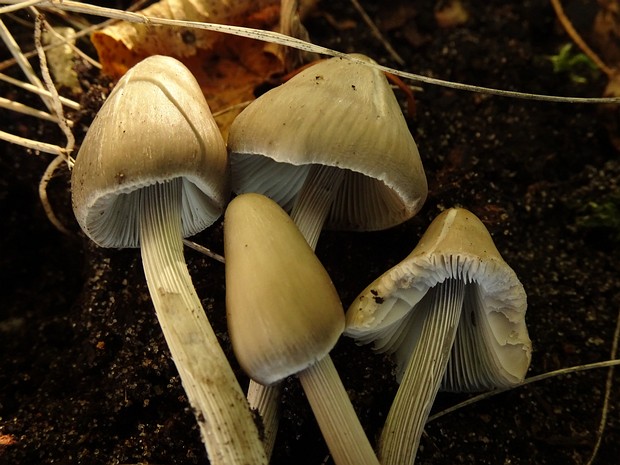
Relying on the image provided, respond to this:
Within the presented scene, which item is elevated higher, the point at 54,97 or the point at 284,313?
the point at 54,97

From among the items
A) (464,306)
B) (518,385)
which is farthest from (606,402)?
(464,306)

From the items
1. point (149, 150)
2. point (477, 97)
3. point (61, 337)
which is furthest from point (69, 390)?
point (477, 97)

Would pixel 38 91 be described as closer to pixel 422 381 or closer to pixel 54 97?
pixel 54 97

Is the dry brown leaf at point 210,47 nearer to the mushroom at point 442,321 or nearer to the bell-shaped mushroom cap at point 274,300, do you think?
the bell-shaped mushroom cap at point 274,300

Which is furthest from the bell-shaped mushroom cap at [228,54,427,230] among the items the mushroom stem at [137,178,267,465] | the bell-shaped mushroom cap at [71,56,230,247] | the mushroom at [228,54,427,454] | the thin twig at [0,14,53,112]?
the thin twig at [0,14,53,112]

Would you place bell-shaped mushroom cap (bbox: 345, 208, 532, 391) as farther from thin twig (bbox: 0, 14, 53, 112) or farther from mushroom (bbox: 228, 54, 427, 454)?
thin twig (bbox: 0, 14, 53, 112)

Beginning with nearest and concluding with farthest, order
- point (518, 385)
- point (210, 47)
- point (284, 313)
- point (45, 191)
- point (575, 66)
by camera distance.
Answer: point (284, 313) → point (518, 385) → point (45, 191) → point (210, 47) → point (575, 66)

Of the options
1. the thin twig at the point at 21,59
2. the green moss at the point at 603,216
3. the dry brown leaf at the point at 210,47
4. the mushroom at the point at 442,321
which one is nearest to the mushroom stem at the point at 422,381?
the mushroom at the point at 442,321
